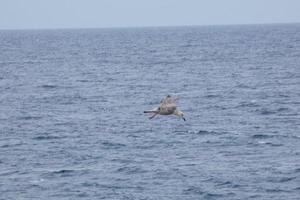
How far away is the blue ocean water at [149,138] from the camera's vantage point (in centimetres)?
5441

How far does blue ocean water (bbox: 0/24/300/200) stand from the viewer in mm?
54406

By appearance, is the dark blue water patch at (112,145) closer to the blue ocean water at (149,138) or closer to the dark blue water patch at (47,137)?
the blue ocean water at (149,138)

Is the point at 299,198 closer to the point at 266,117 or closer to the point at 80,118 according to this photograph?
the point at 266,117

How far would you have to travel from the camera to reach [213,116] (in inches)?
3258

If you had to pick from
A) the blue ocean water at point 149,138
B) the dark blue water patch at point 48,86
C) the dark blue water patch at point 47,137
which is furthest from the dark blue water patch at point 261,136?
the dark blue water patch at point 48,86

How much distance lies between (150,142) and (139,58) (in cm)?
11535

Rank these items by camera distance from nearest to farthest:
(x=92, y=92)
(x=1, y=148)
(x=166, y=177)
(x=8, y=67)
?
1. (x=166, y=177)
2. (x=1, y=148)
3. (x=92, y=92)
4. (x=8, y=67)

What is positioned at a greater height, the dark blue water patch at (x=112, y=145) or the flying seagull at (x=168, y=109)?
the flying seagull at (x=168, y=109)

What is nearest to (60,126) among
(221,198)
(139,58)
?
(221,198)

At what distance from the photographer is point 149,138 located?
232 ft

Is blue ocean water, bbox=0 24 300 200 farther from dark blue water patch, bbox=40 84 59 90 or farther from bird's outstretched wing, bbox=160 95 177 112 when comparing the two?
bird's outstretched wing, bbox=160 95 177 112

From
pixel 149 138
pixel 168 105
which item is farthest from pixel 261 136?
pixel 168 105

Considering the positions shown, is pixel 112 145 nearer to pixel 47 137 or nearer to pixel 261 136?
pixel 47 137

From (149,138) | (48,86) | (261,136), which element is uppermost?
(149,138)
